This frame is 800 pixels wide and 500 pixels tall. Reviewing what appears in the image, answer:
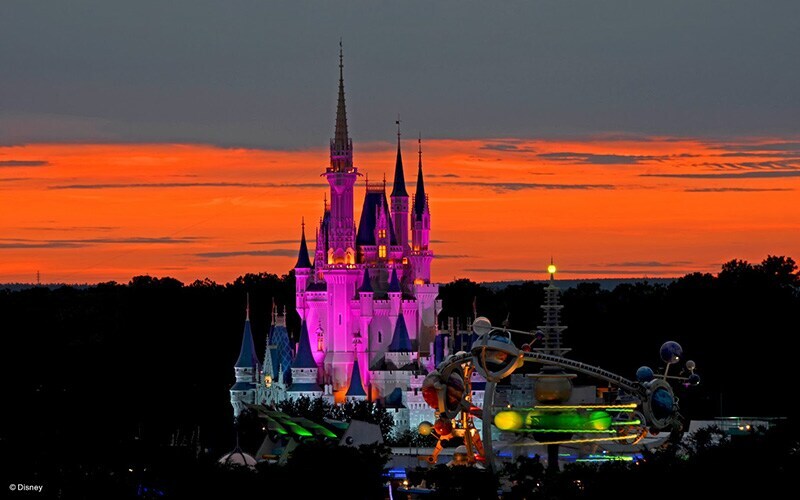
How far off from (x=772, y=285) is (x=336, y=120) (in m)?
34.1

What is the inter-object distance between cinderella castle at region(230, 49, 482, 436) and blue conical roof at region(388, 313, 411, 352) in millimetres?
56

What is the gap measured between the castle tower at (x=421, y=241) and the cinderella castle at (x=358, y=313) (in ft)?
0.19

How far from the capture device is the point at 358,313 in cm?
14762

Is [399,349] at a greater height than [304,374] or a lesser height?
greater

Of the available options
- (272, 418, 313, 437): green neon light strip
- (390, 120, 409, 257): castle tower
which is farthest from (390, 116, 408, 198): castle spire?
(272, 418, 313, 437): green neon light strip

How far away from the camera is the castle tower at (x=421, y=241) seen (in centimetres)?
15225

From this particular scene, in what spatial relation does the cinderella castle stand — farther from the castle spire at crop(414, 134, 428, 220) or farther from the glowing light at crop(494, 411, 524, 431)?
the glowing light at crop(494, 411, 524, 431)

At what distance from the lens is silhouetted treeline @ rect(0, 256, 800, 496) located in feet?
454

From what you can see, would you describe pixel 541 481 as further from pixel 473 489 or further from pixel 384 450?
pixel 384 450

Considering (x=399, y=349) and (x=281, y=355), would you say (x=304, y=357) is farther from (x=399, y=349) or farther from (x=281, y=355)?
(x=399, y=349)

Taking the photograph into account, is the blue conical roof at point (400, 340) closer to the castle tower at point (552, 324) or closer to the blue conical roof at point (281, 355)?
the blue conical roof at point (281, 355)

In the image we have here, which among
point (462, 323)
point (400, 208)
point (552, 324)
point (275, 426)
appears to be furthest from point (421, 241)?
point (552, 324)

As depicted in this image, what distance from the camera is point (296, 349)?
149250 mm

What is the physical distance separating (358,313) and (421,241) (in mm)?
8063
